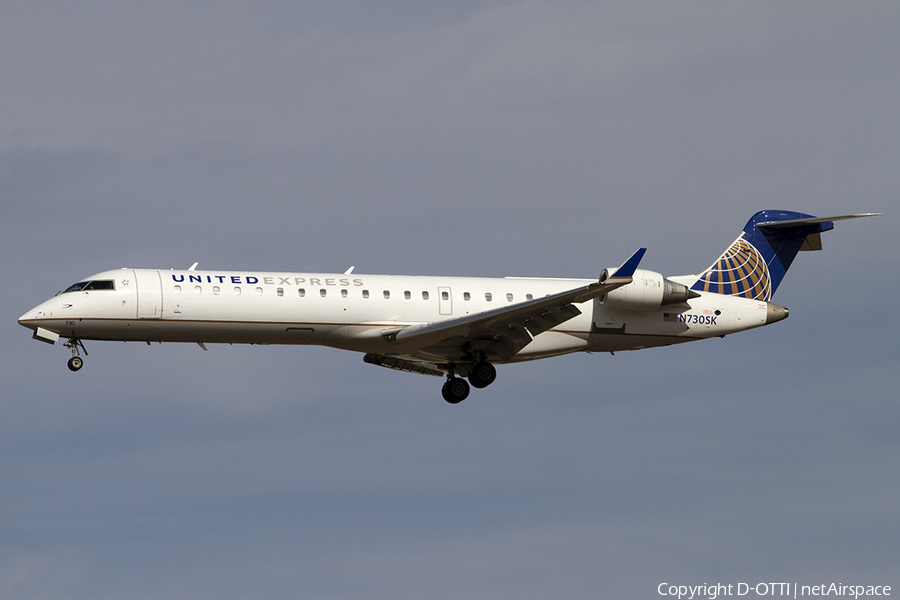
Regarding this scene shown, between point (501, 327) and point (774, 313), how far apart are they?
8.39 meters

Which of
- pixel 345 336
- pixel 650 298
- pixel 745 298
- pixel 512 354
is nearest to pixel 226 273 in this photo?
pixel 345 336

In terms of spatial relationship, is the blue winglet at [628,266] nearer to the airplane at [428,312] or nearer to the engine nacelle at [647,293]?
the airplane at [428,312]

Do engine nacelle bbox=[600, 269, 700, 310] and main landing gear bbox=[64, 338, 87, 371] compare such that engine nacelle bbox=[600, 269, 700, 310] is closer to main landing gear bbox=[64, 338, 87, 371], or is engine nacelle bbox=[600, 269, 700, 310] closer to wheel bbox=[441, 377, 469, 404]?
wheel bbox=[441, 377, 469, 404]

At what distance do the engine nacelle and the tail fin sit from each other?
2.57 meters

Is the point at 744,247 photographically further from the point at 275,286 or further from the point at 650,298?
the point at 275,286

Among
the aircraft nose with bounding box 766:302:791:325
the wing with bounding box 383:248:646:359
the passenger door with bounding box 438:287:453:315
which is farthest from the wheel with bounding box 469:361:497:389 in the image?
the aircraft nose with bounding box 766:302:791:325

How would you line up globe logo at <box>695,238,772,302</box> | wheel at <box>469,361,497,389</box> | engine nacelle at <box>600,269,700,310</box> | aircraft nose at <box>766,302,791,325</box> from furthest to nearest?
globe logo at <box>695,238,772,302</box> < aircraft nose at <box>766,302,791,325</box> < wheel at <box>469,361,497,389</box> < engine nacelle at <box>600,269,700,310</box>

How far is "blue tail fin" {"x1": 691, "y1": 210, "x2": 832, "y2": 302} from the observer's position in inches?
1316

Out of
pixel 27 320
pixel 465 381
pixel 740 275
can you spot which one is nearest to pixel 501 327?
pixel 465 381


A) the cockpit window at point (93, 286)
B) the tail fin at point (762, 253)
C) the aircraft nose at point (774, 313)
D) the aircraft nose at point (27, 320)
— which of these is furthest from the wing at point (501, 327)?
the aircraft nose at point (27, 320)

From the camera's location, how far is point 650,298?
1208 inches

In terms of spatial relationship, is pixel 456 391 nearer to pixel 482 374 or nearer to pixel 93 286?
pixel 482 374

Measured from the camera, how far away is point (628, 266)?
27.0 meters

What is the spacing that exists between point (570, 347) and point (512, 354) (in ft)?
5.37
